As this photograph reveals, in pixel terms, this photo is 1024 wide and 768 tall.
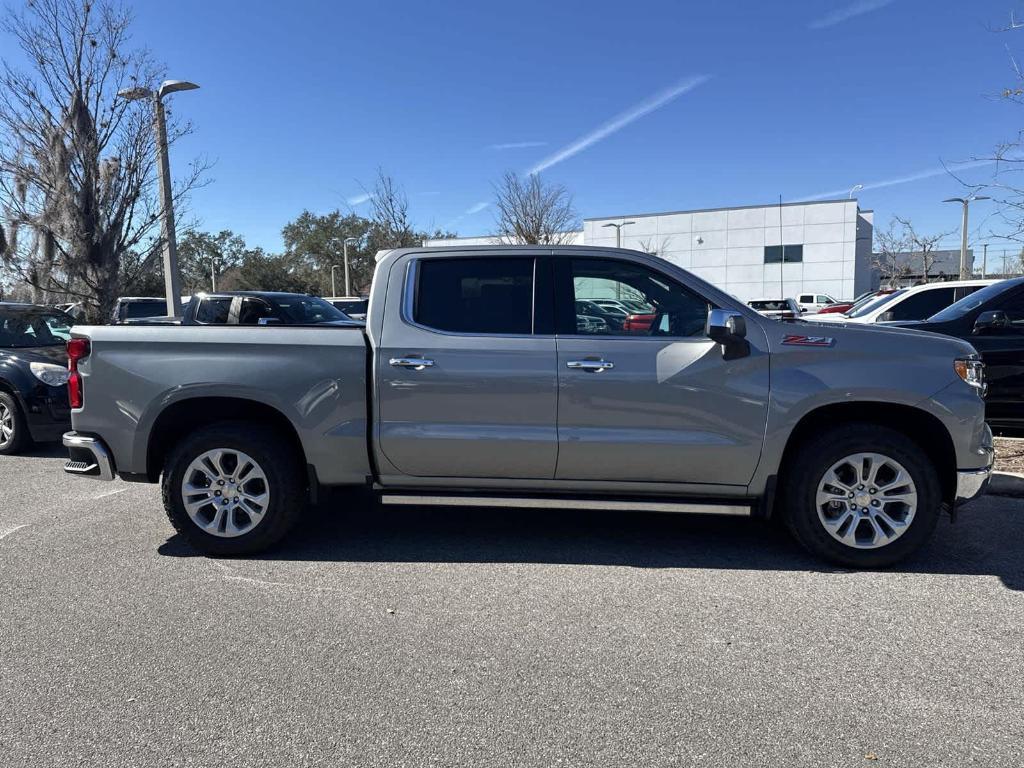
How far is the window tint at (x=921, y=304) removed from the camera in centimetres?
1076

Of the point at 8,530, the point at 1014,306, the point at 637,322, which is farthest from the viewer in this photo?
the point at 1014,306

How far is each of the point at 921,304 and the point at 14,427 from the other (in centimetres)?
1201

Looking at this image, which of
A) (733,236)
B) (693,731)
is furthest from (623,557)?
(733,236)

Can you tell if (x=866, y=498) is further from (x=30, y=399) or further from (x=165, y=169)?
(x=165, y=169)

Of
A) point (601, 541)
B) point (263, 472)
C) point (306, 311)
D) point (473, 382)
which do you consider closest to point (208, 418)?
point (263, 472)

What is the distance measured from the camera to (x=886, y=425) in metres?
4.39

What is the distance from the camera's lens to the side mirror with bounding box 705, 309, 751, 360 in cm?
412

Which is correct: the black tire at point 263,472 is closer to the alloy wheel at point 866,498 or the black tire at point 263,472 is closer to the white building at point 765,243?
the alloy wheel at point 866,498

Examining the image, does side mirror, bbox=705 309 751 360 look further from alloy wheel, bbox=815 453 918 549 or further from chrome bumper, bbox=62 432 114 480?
chrome bumper, bbox=62 432 114 480

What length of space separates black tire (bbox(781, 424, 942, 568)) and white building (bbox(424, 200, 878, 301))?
3855cm

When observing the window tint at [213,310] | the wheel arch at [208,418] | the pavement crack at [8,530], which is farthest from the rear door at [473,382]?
the window tint at [213,310]

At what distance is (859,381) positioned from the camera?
421 centimetres

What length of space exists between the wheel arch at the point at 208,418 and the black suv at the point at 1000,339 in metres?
6.15

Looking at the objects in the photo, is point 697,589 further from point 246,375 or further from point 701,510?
point 246,375
